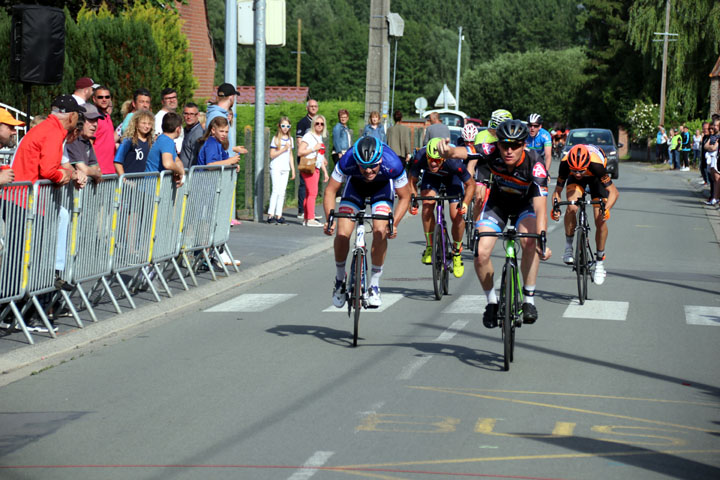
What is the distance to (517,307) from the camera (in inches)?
346

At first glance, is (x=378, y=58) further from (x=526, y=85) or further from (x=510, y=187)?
(x=526, y=85)

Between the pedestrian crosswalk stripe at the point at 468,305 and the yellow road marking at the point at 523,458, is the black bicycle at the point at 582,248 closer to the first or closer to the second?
the pedestrian crosswalk stripe at the point at 468,305

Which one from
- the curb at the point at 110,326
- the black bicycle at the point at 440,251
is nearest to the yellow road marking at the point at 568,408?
the curb at the point at 110,326

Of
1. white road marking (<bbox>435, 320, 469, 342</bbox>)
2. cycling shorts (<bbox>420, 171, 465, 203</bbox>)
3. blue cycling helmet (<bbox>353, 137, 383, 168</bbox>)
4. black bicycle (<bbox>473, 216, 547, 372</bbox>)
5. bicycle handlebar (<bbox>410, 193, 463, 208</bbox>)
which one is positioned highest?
blue cycling helmet (<bbox>353, 137, 383, 168</bbox>)

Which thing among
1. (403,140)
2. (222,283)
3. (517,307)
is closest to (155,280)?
(222,283)

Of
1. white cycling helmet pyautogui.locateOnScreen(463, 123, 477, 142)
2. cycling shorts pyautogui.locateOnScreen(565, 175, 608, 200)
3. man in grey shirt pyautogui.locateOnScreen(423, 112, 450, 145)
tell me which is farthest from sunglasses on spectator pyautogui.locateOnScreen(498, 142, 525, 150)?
man in grey shirt pyautogui.locateOnScreen(423, 112, 450, 145)

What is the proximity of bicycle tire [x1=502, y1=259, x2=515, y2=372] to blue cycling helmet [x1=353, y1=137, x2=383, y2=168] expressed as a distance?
5.11 feet

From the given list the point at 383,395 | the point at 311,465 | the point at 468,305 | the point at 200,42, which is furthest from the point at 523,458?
the point at 200,42

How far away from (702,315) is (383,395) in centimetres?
517

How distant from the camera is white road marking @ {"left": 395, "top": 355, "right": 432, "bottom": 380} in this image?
8.38 metres

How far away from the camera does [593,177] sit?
1308 cm

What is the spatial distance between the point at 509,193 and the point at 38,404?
13.1 ft

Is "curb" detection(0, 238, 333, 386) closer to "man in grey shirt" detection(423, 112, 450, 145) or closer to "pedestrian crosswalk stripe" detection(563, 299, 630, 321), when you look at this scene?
"pedestrian crosswalk stripe" detection(563, 299, 630, 321)

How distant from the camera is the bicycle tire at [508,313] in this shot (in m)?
8.51
